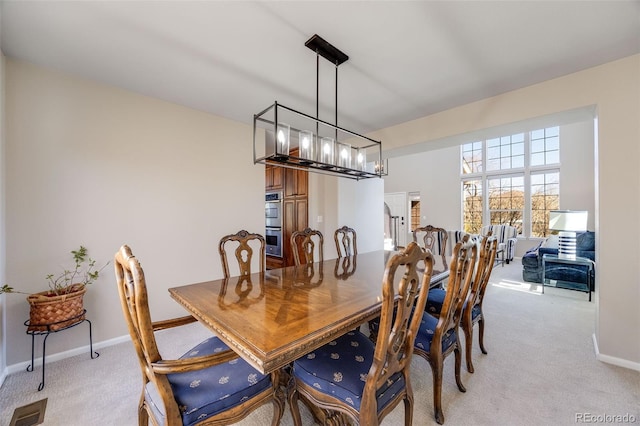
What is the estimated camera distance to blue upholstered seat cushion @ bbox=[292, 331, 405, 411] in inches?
44.7

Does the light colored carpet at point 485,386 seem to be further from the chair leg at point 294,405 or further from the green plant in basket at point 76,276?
the green plant in basket at point 76,276

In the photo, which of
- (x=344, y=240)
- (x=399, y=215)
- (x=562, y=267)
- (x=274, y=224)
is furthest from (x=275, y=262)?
(x=399, y=215)

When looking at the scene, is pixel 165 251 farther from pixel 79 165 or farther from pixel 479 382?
pixel 479 382

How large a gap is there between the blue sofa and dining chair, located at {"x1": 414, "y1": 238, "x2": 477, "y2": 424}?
138 inches

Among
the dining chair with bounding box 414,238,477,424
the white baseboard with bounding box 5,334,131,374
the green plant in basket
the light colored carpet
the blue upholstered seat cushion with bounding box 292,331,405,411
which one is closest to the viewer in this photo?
the blue upholstered seat cushion with bounding box 292,331,405,411

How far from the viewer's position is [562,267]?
3.99 m

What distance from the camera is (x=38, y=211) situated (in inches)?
83.0

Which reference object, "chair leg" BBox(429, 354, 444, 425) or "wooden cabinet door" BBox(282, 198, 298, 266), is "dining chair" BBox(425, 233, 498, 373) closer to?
"chair leg" BBox(429, 354, 444, 425)

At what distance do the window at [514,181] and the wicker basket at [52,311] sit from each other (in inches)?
285

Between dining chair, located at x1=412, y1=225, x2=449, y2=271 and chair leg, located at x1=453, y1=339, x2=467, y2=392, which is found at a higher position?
dining chair, located at x1=412, y1=225, x2=449, y2=271

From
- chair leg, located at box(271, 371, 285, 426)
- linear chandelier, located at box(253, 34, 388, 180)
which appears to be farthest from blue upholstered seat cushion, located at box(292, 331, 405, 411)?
linear chandelier, located at box(253, 34, 388, 180)

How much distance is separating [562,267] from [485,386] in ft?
11.0

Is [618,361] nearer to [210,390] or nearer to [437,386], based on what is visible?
[437,386]

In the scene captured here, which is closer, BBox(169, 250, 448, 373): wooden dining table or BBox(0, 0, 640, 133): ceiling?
BBox(169, 250, 448, 373): wooden dining table
